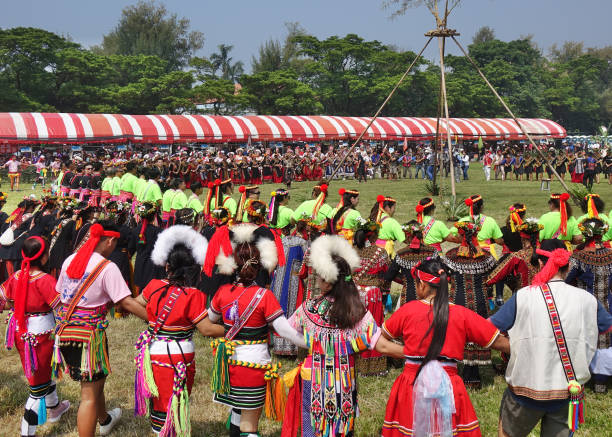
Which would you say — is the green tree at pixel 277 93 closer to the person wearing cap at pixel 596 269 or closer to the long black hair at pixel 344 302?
the person wearing cap at pixel 596 269

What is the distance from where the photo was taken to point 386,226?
7.24 m

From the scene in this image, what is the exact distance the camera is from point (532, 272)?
642 centimetres

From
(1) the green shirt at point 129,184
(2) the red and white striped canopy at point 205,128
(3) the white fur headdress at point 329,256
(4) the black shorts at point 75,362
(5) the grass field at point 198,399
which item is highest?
(2) the red and white striped canopy at point 205,128

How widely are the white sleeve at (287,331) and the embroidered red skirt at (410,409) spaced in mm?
691

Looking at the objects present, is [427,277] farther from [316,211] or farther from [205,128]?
[205,128]

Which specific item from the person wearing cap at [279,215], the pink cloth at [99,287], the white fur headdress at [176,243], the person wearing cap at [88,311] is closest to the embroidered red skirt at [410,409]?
the white fur headdress at [176,243]

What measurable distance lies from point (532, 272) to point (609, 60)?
4313 inches

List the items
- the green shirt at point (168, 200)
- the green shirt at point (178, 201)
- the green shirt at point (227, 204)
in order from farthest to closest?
the green shirt at point (168, 200), the green shirt at point (178, 201), the green shirt at point (227, 204)

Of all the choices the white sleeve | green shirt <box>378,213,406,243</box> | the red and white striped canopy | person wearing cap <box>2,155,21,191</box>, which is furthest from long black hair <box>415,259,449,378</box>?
the red and white striped canopy

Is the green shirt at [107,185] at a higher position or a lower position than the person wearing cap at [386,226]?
higher

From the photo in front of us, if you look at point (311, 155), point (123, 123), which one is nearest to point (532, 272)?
point (311, 155)

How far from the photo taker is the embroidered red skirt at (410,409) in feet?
11.1

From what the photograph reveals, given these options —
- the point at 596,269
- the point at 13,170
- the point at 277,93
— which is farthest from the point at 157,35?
the point at 596,269

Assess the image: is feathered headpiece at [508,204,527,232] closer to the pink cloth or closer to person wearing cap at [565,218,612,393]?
person wearing cap at [565,218,612,393]
